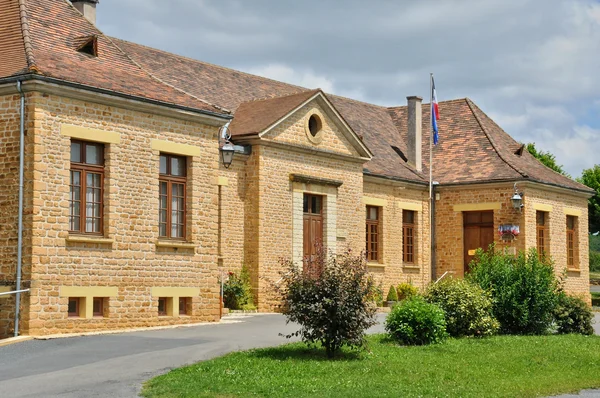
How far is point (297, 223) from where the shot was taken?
2767 centimetres

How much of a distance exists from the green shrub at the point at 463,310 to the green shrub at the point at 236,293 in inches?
269

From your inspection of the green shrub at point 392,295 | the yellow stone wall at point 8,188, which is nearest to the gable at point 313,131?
the green shrub at point 392,295

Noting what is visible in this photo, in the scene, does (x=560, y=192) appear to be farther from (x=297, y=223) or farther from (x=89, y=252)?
(x=89, y=252)

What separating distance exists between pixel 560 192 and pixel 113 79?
20019 millimetres

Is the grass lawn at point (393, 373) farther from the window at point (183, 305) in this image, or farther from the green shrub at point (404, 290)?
the green shrub at point (404, 290)

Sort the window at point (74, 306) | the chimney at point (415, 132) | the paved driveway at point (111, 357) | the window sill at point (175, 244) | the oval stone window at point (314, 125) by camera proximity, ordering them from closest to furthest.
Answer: the paved driveway at point (111, 357) → the window at point (74, 306) → the window sill at point (175, 244) → the oval stone window at point (314, 125) → the chimney at point (415, 132)

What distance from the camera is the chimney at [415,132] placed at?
118 feet

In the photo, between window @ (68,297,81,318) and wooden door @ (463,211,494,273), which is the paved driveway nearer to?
window @ (68,297,81,318)

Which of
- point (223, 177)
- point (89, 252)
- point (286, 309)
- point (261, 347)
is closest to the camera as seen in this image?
point (286, 309)

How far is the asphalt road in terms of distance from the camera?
13.2 metres

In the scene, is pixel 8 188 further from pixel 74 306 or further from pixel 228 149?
pixel 228 149

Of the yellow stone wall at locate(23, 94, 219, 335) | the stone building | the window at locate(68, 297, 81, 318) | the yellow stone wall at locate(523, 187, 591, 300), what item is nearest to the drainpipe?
the stone building

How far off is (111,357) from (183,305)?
642 cm

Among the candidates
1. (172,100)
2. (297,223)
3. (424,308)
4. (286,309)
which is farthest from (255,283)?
(286,309)
